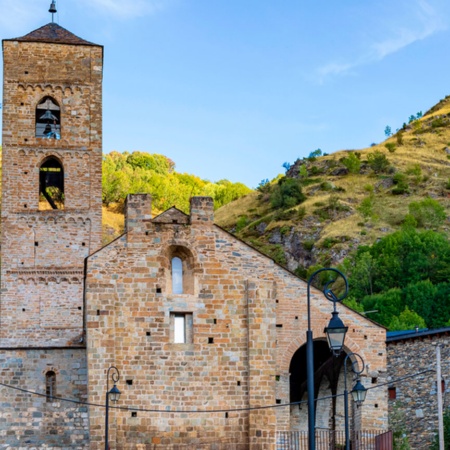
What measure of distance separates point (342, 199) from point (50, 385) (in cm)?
7772

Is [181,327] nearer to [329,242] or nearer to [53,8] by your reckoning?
[53,8]

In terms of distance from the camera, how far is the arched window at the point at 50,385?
1280 inches

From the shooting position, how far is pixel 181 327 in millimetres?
32594

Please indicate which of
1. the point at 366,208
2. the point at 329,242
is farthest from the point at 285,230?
the point at 366,208

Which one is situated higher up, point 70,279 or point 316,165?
point 316,165

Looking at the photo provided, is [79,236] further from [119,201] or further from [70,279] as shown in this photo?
[119,201]

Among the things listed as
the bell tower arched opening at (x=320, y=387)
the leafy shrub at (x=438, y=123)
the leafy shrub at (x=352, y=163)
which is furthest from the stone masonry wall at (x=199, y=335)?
the leafy shrub at (x=438, y=123)

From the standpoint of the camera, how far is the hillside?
316 ft

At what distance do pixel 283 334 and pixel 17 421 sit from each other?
9.33 metres

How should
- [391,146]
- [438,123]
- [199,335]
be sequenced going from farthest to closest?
[438,123] → [391,146] → [199,335]

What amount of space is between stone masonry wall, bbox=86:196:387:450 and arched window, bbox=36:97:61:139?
1237cm

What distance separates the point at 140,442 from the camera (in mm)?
31266

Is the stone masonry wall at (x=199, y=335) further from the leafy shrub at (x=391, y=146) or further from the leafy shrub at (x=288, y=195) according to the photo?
the leafy shrub at (x=391, y=146)

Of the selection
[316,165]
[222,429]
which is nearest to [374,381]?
[222,429]
